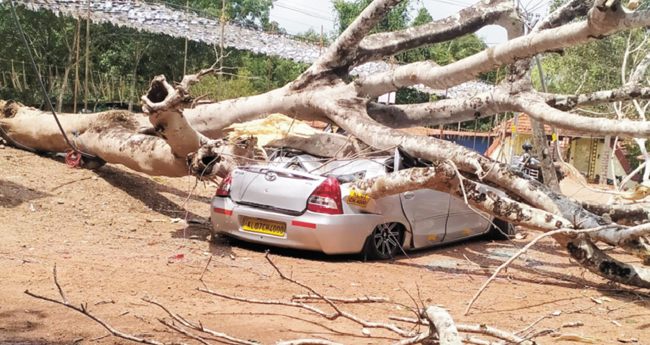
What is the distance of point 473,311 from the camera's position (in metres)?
5.44

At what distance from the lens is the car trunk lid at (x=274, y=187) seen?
23.1 feet

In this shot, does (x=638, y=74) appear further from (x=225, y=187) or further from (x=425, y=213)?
(x=225, y=187)

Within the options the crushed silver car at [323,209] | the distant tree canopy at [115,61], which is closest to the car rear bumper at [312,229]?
the crushed silver car at [323,209]

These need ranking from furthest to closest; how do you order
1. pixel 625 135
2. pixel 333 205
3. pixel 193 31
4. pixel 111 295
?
pixel 193 31, pixel 333 205, pixel 625 135, pixel 111 295

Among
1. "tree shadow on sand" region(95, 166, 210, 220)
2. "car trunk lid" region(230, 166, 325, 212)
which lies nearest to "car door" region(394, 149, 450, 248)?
"car trunk lid" region(230, 166, 325, 212)

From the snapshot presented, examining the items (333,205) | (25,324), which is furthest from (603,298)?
(25,324)

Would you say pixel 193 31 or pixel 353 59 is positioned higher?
pixel 193 31

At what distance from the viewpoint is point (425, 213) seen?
8.03 metres

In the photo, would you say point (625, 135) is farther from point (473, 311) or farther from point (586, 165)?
point (586, 165)

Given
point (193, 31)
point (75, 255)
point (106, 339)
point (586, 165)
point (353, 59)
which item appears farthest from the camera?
point (586, 165)

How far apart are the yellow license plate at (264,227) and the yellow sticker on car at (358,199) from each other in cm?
78

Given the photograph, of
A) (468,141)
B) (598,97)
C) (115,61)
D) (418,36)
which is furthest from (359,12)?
(598,97)

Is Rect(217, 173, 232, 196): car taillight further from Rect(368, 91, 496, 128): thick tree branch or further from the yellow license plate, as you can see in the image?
Rect(368, 91, 496, 128): thick tree branch

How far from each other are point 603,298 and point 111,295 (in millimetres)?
4535
